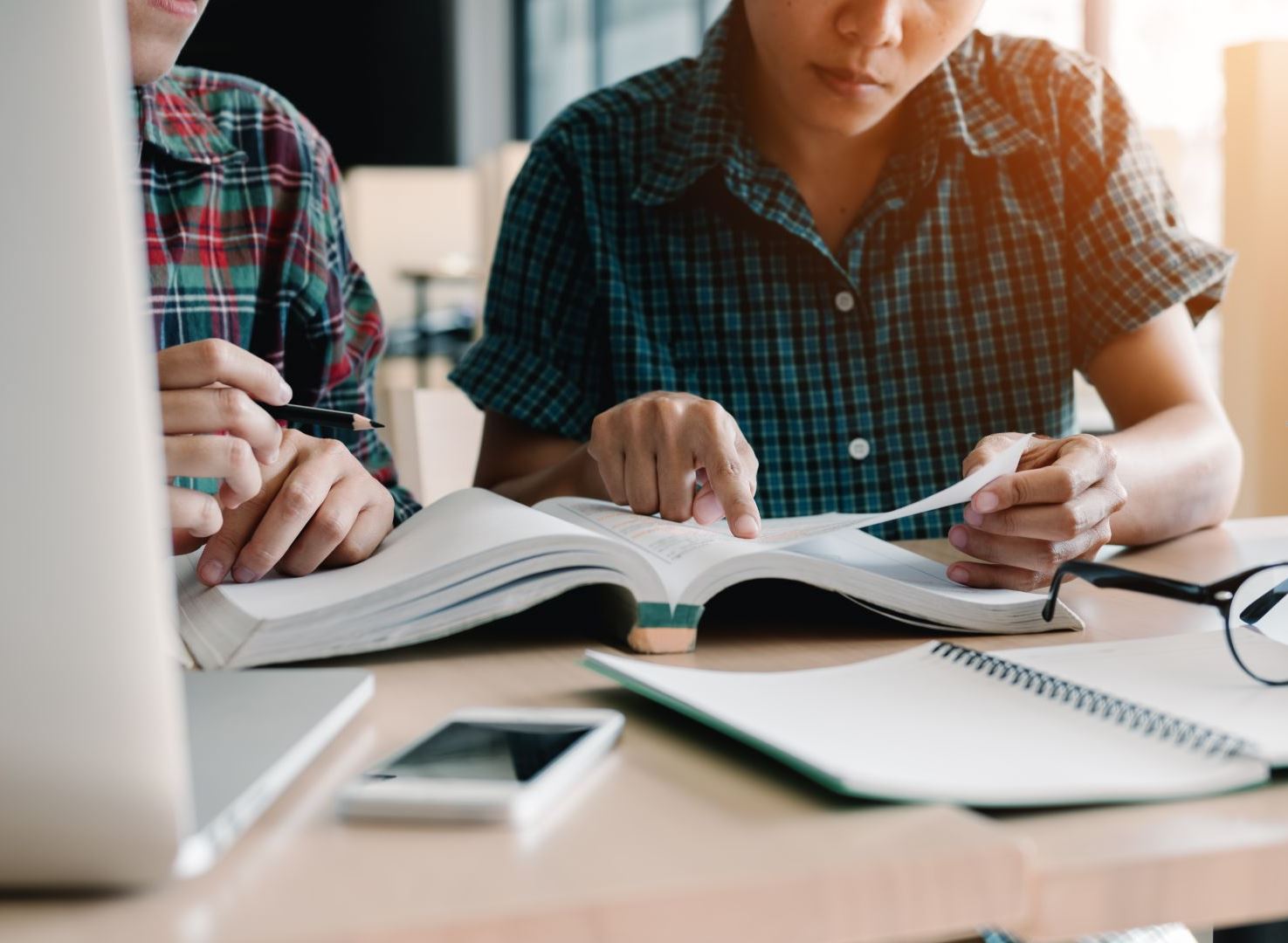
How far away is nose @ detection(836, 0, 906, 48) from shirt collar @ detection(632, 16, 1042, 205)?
17 cm

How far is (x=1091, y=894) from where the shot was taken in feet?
1.22

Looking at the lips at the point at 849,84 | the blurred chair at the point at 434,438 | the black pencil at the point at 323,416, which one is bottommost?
the blurred chair at the point at 434,438

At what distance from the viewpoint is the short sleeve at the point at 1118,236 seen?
1.20 m

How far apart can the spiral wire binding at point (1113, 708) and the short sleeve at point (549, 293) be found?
2.47ft

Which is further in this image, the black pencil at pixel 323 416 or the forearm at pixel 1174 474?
the forearm at pixel 1174 474

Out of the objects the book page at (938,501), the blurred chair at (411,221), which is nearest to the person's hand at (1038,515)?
the book page at (938,501)

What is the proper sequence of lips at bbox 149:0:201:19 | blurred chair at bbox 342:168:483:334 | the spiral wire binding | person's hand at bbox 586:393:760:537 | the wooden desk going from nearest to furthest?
the wooden desk < the spiral wire binding < person's hand at bbox 586:393:760:537 < lips at bbox 149:0:201:19 < blurred chair at bbox 342:168:483:334

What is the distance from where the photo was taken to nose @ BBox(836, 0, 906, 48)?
42.9 inches

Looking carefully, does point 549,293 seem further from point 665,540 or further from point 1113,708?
point 1113,708

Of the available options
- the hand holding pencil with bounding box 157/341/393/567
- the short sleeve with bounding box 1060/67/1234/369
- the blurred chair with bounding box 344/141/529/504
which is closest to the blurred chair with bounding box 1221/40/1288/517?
the short sleeve with bounding box 1060/67/1234/369

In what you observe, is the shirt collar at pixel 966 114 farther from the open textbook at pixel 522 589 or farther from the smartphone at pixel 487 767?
the smartphone at pixel 487 767

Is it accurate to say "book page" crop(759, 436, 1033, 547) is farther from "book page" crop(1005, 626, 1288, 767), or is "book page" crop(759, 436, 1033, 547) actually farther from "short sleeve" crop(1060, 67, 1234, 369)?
"short sleeve" crop(1060, 67, 1234, 369)

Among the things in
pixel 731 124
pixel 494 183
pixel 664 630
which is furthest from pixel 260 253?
pixel 494 183

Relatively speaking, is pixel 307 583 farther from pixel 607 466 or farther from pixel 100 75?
pixel 100 75
